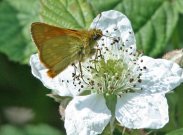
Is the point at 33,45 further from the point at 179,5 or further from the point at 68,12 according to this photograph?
the point at 179,5

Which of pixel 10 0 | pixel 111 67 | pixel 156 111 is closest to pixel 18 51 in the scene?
pixel 10 0

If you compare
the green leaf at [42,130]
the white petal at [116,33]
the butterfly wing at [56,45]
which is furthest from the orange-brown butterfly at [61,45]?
the green leaf at [42,130]

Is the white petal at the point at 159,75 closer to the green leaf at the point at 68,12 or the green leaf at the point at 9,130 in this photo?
the green leaf at the point at 68,12

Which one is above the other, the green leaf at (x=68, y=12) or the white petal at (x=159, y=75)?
the green leaf at (x=68, y=12)

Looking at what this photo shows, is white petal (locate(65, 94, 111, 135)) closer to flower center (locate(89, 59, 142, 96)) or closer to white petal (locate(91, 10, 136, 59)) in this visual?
flower center (locate(89, 59, 142, 96))

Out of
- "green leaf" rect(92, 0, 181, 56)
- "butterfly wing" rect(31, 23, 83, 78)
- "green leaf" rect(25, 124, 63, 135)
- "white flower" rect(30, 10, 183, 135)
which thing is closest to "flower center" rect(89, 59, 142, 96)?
"white flower" rect(30, 10, 183, 135)

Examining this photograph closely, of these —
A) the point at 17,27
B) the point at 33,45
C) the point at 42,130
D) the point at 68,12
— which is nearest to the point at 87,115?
the point at 68,12
